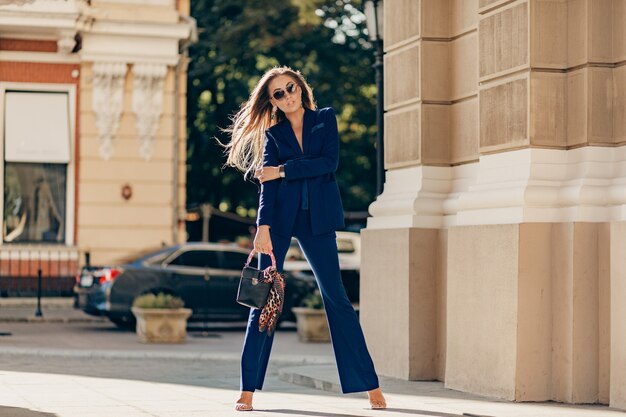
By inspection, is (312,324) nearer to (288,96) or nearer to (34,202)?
(34,202)

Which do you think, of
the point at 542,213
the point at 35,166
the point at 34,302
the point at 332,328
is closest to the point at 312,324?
the point at 34,302

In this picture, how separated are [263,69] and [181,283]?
19.9m

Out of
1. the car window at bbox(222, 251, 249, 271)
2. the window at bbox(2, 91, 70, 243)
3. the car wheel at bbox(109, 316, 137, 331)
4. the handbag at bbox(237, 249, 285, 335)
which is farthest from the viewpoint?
the window at bbox(2, 91, 70, 243)

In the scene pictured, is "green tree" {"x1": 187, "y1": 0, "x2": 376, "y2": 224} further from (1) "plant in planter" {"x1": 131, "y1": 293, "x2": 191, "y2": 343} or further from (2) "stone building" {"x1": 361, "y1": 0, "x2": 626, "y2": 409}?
(2) "stone building" {"x1": 361, "y1": 0, "x2": 626, "y2": 409}

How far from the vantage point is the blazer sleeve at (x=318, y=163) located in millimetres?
8188

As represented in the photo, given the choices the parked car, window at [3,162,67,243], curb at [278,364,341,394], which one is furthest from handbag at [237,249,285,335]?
window at [3,162,67,243]

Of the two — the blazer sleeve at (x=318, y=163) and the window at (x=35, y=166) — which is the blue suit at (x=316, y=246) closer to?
the blazer sleeve at (x=318, y=163)

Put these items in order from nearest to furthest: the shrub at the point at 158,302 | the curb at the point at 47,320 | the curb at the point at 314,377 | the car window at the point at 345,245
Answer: the curb at the point at 314,377 → the shrub at the point at 158,302 → the curb at the point at 47,320 → the car window at the point at 345,245

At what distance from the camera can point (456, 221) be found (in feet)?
31.7

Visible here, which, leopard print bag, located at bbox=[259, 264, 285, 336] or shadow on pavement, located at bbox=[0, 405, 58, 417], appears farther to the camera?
leopard print bag, located at bbox=[259, 264, 285, 336]

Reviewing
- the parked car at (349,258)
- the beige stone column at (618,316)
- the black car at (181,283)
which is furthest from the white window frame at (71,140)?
the beige stone column at (618,316)

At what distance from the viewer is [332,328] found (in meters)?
8.23

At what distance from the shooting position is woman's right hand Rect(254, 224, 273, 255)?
8141 mm

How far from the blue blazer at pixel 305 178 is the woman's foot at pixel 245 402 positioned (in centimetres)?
104
